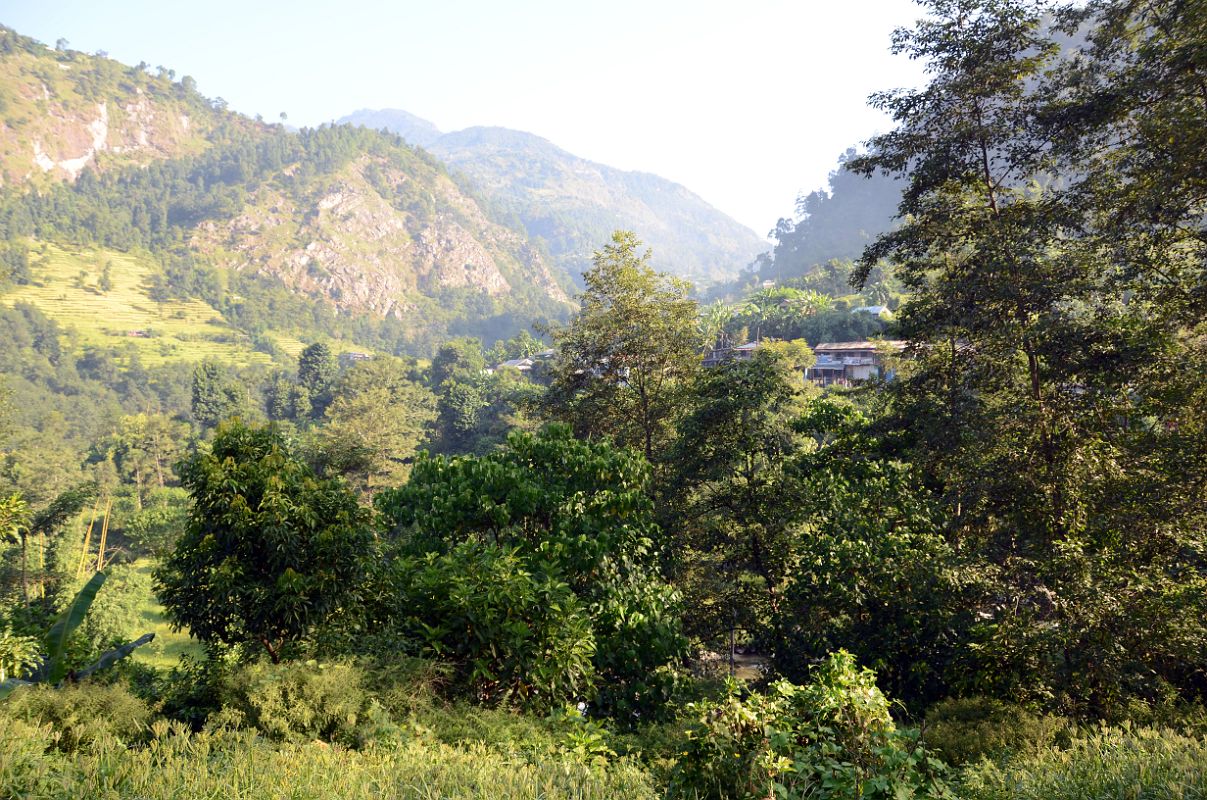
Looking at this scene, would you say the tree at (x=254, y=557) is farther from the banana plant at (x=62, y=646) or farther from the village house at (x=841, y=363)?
the village house at (x=841, y=363)

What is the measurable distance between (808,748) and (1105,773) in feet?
6.42

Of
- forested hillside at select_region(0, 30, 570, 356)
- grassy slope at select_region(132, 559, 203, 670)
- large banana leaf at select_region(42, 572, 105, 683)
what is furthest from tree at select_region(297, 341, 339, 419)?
forested hillside at select_region(0, 30, 570, 356)

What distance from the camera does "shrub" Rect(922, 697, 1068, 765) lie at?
6254mm

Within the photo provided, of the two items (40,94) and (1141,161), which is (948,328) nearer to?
(1141,161)

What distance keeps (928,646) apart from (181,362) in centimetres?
13583

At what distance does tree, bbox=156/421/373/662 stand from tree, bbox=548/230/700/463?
31.9 feet

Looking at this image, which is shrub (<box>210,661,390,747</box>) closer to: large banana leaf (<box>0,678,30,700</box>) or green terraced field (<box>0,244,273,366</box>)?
large banana leaf (<box>0,678,30,700</box>)

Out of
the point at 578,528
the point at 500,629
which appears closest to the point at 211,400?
the point at 578,528

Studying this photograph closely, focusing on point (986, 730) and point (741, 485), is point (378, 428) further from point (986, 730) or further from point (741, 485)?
point (986, 730)

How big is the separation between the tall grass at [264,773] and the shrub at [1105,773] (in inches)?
100

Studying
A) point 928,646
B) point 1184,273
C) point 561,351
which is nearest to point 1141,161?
point 1184,273

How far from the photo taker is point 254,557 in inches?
283

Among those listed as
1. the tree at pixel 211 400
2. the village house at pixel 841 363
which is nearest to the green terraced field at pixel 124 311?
the tree at pixel 211 400

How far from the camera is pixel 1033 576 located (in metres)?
8.59
